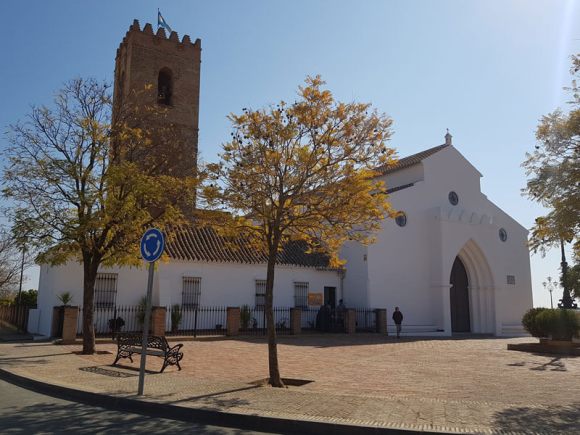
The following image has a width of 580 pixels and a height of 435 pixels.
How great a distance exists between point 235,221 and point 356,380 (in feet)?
14.5

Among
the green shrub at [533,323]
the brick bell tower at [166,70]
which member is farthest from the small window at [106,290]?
the green shrub at [533,323]

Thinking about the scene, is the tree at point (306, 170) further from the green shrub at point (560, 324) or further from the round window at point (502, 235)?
the round window at point (502, 235)

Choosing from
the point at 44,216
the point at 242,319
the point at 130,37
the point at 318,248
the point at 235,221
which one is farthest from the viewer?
the point at 130,37

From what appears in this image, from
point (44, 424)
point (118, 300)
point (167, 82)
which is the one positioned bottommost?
point (44, 424)

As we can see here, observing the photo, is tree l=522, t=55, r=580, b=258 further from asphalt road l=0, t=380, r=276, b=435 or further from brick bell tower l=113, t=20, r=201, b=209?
brick bell tower l=113, t=20, r=201, b=209

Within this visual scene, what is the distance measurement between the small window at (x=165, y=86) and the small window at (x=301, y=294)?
45.5 feet

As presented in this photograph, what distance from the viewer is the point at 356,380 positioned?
1141 cm

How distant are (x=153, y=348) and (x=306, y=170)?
230 inches

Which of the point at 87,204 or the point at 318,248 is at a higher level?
the point at 87,204

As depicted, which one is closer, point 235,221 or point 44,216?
point 235,221

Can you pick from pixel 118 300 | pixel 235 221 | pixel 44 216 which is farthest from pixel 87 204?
pixel 118 300

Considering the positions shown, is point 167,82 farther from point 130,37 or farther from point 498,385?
point 498,385

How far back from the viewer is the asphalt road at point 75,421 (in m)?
6.68

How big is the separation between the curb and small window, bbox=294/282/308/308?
18.2 meters
